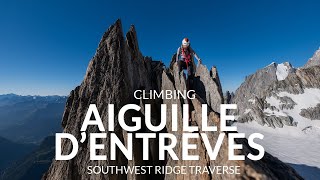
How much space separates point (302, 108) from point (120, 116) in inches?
6860

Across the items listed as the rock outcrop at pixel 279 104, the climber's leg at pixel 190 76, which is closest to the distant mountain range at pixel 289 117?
the rock outcrop at pixel 279 104

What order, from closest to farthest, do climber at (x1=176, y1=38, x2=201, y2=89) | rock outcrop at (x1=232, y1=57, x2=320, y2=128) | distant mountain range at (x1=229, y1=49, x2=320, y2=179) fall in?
climber at (x1=176, y1=38, x2=201, y2=89) → distant mountain range at (x1=229, y1=49, x2=320, y2=179) → rock outcrop at (x1=232, y1=57, x2=320, y2=128)

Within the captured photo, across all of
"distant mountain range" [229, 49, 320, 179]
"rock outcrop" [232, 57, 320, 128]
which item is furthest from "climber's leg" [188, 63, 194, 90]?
"rock outcrop" [232, 57, 320, 128]

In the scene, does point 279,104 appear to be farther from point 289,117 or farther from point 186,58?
point 186,58

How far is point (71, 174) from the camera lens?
2647 centimetres

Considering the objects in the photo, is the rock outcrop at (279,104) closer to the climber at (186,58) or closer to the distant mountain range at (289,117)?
the distant mountain range at (289,117)

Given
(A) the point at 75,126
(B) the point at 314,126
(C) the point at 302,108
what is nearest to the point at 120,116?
(A) the point at 75,126

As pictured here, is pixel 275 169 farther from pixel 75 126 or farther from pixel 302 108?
pixel 302 108

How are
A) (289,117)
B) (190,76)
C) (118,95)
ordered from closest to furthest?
(190,76) → (118,95) → (289,117)

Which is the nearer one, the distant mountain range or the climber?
the climber

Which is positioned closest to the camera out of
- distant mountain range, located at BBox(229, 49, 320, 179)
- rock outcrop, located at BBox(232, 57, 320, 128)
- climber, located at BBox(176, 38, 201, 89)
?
climber, located at BBox(176, 38, 201, 89)

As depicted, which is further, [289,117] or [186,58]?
[289,117]

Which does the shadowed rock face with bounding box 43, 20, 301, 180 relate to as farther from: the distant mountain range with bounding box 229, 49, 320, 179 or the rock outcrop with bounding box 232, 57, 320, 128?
the rock outcrop with bounding box 232, 57, 320, 128

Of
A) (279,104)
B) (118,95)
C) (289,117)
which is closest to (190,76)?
(118,95)
